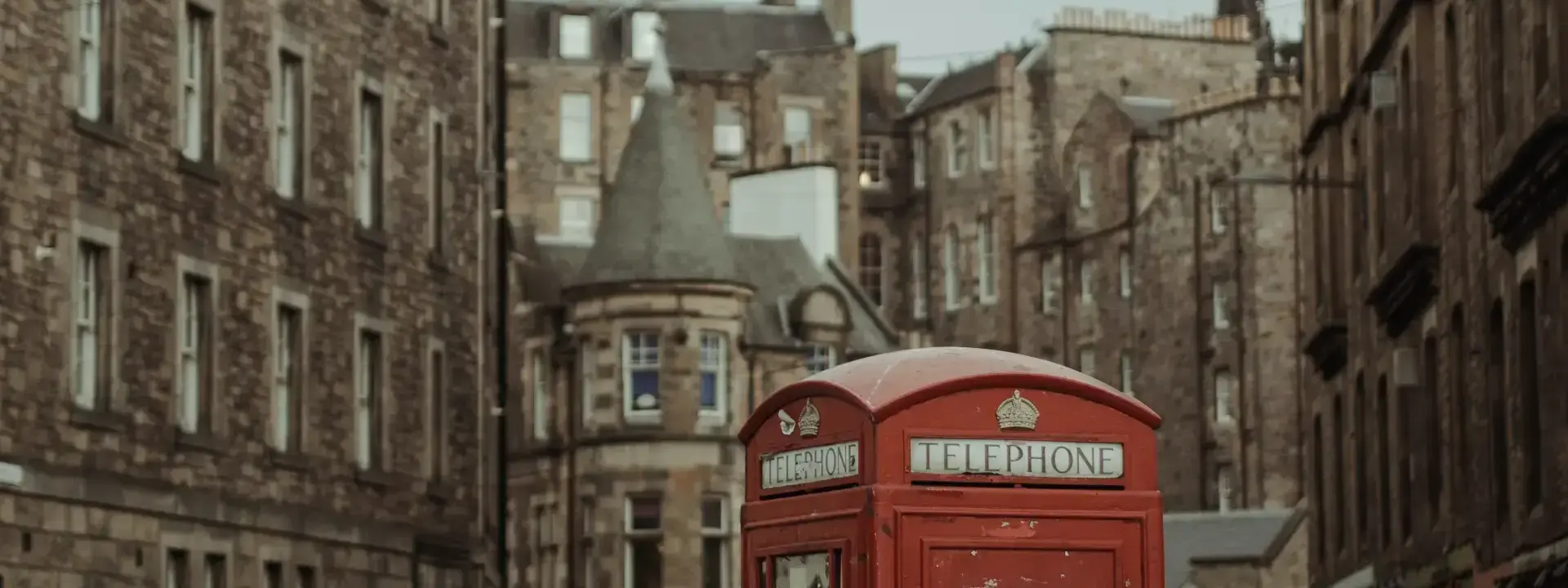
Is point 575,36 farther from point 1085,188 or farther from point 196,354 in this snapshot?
point 196,354

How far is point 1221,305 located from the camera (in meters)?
91.2

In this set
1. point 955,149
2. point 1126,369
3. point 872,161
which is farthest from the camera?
point 872,161

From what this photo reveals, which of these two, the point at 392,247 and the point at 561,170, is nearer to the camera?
the point at 392,247

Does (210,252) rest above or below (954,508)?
above

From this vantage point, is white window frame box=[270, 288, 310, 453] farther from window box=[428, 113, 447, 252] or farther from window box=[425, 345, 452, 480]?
window box=[428, 113, 447, 252]

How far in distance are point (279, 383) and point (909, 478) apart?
21.7 m

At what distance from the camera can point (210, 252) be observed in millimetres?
36750

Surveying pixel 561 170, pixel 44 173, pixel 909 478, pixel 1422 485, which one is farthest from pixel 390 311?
pixel 561 170

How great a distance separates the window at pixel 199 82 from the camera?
36469mm

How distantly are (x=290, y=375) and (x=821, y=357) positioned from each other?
31806 mm

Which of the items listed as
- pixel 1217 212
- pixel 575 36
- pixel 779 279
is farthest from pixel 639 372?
pixel 575 36

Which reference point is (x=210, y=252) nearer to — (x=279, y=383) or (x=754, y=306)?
(x=279, y=383)

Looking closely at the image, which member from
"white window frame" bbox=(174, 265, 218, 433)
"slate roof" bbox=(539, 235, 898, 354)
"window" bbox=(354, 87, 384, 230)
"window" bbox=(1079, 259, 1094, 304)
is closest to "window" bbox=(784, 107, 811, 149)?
"window" bbox=(1079, 259, 1094, 304)

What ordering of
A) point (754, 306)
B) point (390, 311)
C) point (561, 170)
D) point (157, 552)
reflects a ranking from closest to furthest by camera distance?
1. point (157, 552)
2. point (390, 311)
3. point (754, 306)
4. point (561, 170)
